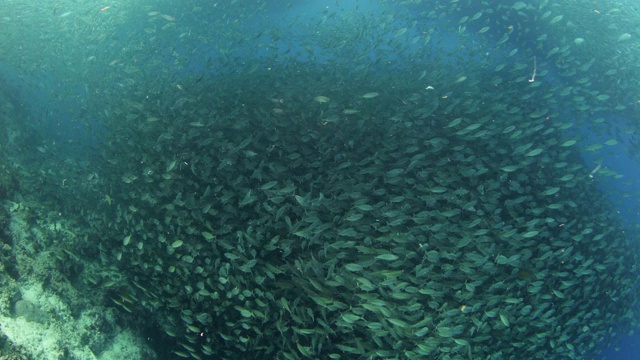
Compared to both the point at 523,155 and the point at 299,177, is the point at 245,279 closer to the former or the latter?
the point at 299,177

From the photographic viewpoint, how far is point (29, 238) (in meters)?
6.58

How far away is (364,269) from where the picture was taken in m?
5.73

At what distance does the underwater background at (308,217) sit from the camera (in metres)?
5.66

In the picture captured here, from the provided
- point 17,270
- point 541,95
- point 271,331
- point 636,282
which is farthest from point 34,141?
point 636,282

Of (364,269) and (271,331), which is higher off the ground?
(364,269)

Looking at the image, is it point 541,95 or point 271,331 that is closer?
point 271,331

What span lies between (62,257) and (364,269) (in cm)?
504

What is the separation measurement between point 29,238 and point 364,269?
5730 millimetres

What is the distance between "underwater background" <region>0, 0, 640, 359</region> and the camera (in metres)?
5.66

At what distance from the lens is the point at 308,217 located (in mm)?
5750

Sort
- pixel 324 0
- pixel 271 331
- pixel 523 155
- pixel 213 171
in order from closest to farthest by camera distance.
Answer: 1. pixel 271 331
2. pixel 213 171
3. pixel 523 155
4. pixel 324 0

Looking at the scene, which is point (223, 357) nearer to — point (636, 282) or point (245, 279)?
point (245, 279)

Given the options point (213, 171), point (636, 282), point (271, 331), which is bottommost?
point (636, 282)

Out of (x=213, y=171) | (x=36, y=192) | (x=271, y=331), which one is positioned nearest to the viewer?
(x=271, y=331)
